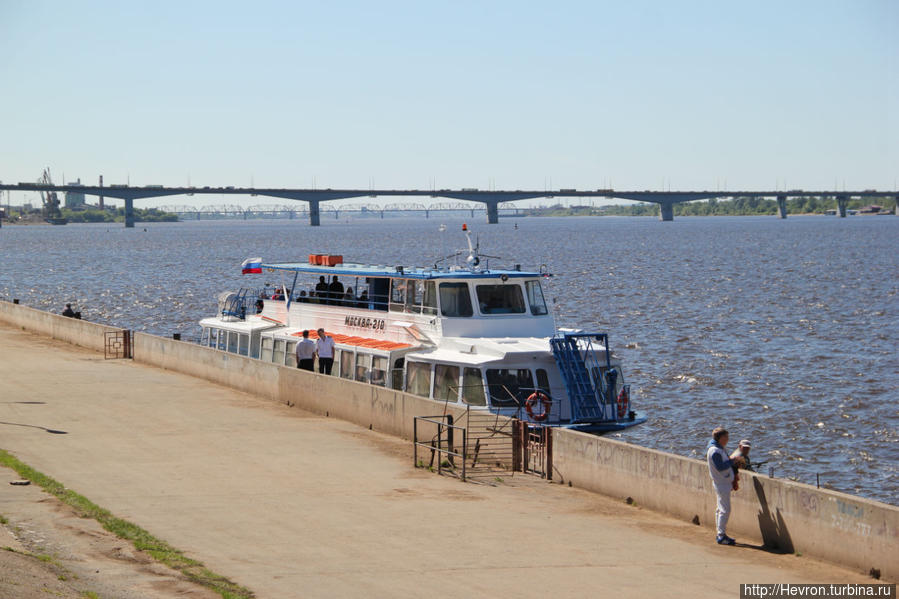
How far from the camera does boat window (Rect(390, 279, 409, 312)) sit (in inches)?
1131

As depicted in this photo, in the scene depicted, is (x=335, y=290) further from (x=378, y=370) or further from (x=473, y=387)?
(x=473, y=387)

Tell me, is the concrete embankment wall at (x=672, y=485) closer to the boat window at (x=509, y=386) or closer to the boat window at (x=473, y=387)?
the boat window at (x=473, y=387)

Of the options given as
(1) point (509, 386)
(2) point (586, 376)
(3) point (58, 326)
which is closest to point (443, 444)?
(1) point (509, 386)

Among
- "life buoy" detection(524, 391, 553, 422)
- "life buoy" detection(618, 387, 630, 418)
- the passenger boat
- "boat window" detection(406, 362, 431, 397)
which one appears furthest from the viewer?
"boat window" detection(406, 362, 431, 397)

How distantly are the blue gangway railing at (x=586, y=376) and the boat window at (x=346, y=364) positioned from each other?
598 centimetres

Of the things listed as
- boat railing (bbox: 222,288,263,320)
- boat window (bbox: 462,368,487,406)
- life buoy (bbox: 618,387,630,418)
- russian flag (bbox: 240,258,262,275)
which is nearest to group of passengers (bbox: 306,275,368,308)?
russian flag (bbox: 240,258,262,275)

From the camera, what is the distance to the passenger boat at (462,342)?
980 inches

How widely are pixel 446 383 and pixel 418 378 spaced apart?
110cm

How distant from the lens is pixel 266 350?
33.2 metres

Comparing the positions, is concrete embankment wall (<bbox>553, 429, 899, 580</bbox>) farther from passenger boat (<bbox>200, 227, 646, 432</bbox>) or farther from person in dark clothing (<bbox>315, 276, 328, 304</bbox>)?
person in dark clothing (<bbox>315, 276, 328, 304</bbox>)

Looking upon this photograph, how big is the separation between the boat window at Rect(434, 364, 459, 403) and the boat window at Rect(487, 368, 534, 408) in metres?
0.84

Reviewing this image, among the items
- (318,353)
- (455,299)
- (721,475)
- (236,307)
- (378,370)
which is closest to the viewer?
(721,475)

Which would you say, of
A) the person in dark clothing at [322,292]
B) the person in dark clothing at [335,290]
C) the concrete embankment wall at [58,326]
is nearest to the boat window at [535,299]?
the person in dark clothing at [335,290]

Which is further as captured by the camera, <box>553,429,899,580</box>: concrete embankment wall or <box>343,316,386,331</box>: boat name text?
<box>343,316,386,331</box>: boat name text
